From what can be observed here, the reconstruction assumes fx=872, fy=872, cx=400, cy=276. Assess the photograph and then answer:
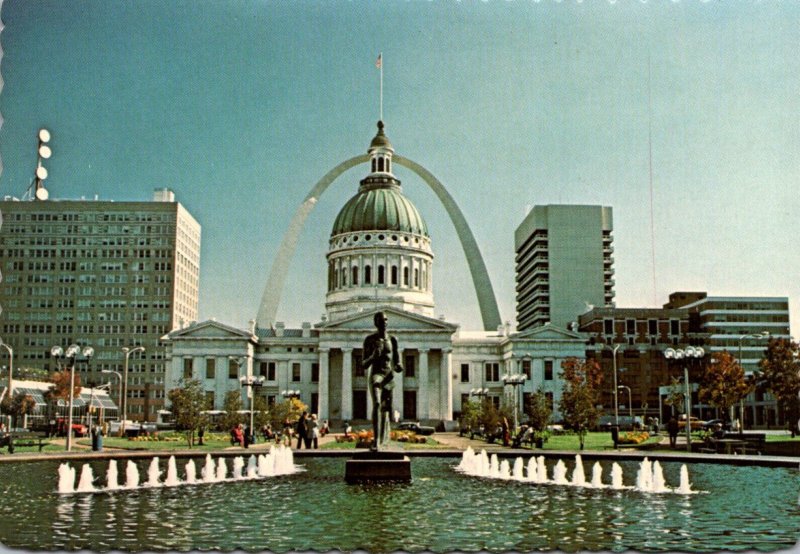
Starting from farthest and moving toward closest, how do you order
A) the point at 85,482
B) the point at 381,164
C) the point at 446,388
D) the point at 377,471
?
the point at 381,164 < the point at 446,388 < the point at 377,471 < the point at 85,482

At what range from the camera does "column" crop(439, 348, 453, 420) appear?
332 ft

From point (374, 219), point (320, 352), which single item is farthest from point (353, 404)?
point (374, 219)

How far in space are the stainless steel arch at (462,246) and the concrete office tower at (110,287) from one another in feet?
69.4

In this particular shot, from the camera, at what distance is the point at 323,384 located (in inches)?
4031

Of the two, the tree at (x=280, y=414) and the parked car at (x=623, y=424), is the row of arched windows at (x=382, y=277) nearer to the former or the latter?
the parked car at (x=623, y=424)

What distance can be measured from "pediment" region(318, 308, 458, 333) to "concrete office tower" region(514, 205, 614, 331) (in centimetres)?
6705

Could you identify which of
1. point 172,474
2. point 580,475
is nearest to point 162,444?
point 172,474

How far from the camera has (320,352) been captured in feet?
339

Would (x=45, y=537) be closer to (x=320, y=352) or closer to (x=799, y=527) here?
(x=799, y=527)

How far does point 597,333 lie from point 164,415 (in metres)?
56.4

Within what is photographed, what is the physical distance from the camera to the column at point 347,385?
100 meters

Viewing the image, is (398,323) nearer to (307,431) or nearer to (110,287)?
(307,431)

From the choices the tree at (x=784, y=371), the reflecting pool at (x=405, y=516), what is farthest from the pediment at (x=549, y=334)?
the reflecting pool at (x=405, y=516)

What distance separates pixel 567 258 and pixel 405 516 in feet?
507
